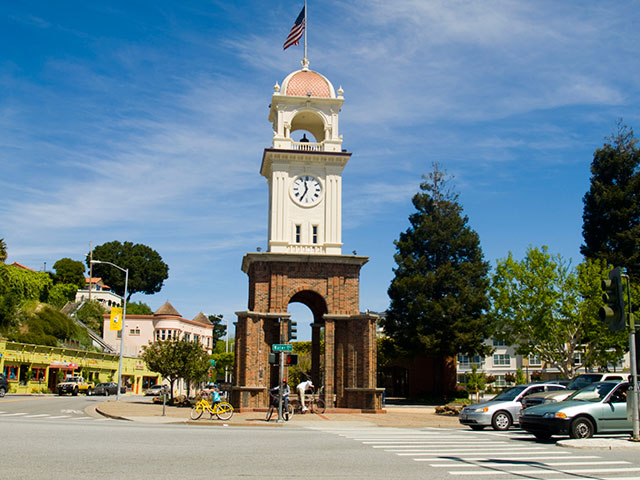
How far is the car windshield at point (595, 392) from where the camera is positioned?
59.6 ft

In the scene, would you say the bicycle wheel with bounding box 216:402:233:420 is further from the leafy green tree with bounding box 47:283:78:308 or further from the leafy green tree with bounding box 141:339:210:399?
the leafy green tree with bounding box 47:283:78:308

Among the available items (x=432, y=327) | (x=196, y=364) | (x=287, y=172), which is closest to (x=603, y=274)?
(x=432, y=327)

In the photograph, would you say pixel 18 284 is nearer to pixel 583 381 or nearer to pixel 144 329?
pixel 144 329

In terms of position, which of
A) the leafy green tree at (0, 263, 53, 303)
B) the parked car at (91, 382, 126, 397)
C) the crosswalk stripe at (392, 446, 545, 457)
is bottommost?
Answer: the parked car at (91, 382, 126, 397)

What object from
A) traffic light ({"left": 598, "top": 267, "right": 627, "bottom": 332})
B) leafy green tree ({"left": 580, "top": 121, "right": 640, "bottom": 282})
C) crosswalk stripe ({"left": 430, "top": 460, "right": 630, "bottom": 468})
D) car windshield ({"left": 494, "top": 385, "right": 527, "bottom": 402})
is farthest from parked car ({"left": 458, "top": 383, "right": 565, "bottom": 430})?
leafy green tree ({"left": 580, "top": 121, "right": 640, "bottom": 282})

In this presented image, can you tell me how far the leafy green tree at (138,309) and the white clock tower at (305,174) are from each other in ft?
242

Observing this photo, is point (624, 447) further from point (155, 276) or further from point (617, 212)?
point (155, 276)

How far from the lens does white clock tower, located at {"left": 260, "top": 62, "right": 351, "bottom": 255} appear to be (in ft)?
119

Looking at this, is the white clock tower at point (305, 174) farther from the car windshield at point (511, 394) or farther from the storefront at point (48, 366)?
the storefront at point (48, 366)

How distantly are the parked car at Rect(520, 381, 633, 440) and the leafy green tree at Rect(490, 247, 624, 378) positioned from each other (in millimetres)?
25069

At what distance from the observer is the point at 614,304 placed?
15867 millimetres

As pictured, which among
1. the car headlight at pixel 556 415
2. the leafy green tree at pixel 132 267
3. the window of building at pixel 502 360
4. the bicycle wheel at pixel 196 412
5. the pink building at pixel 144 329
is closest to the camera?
the car headlight at pixel 556 415

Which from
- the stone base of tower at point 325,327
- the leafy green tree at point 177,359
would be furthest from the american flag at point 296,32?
the leafy green tree at point 177,359

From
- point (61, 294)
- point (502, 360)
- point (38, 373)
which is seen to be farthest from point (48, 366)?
point (502, 360)
